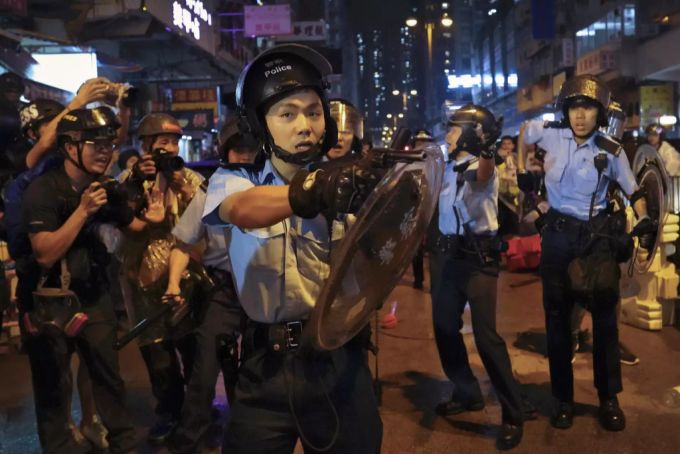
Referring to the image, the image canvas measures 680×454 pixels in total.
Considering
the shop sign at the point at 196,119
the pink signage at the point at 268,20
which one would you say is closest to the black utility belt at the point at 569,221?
the shop sign at the point at 196,119

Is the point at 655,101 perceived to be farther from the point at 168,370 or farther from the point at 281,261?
the point at 281,261

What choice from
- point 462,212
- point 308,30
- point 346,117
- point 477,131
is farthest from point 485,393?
point 308,30

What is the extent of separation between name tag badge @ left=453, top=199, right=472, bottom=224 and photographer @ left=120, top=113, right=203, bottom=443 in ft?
5.67

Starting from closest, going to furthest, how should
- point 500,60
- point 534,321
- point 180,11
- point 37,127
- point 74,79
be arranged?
1. point 37,127
2. point 534,321
3. point 74,79
4. point 180,11
5. point 500,60

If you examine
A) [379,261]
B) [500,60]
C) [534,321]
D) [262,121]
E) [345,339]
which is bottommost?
[534,321]

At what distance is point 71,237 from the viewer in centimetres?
353

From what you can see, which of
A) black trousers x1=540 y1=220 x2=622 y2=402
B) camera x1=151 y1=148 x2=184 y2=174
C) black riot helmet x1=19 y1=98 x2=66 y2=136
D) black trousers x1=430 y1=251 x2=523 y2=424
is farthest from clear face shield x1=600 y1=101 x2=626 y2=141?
black riot helmet x1=19 y1=98 x2=66 y2=136

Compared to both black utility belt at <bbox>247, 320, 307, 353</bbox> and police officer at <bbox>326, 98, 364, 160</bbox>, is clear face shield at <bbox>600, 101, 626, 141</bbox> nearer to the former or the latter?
police officer at <bbox>326, 98, 364, 160</bbox>

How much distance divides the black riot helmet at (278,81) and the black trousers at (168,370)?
261 cm

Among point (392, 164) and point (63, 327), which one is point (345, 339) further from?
point (63, 327)

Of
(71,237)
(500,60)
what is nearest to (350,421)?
(71,237)

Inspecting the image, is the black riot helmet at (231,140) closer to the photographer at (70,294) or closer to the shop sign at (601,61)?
the photographer at (70,294)

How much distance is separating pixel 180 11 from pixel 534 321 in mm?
10377

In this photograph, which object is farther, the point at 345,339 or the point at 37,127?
the point at 37,127
